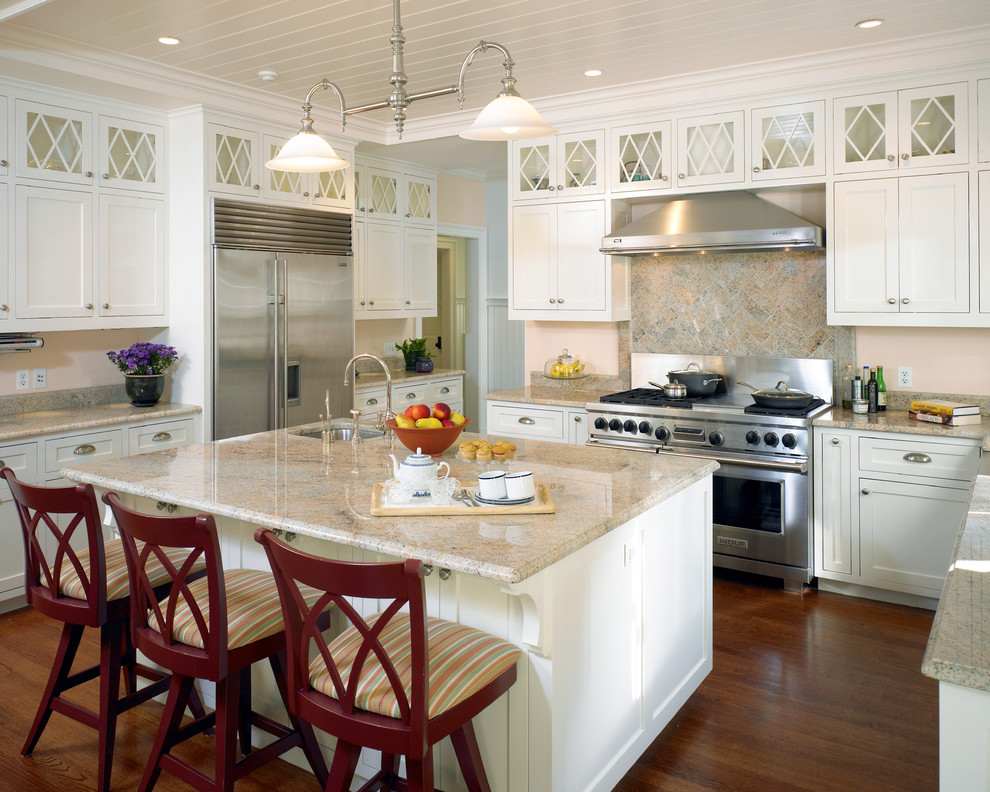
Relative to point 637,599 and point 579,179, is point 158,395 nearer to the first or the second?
point 579,179

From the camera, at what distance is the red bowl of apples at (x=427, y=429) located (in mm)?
2848

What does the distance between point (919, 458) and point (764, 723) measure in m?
1.62

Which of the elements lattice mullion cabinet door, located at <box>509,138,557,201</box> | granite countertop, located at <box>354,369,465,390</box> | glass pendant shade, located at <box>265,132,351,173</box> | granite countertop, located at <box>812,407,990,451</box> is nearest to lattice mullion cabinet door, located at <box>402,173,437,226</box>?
granite countertop, located at <box>354,369,465,390</box>

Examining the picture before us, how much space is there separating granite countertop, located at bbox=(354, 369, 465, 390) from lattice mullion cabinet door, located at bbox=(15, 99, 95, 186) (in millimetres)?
2154

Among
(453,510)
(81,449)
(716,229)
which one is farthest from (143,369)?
(716,229)

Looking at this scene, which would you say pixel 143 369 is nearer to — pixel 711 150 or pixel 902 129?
pixel 711 150

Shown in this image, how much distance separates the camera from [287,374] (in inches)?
192

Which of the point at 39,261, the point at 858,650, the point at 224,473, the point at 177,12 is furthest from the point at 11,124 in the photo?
the point at 858,650

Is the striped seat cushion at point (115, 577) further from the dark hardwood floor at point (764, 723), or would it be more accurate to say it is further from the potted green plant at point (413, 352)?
the potted green plant at point (413, 352)

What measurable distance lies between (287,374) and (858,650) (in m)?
3.39

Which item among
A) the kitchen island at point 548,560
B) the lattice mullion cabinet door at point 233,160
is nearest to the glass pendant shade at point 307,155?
the kitchen island at point 548,560

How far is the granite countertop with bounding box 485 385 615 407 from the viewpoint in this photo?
475 centimetres

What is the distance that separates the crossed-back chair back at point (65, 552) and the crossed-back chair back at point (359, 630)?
736 mm

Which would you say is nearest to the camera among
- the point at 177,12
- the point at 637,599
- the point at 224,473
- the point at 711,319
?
the point at 637,599
